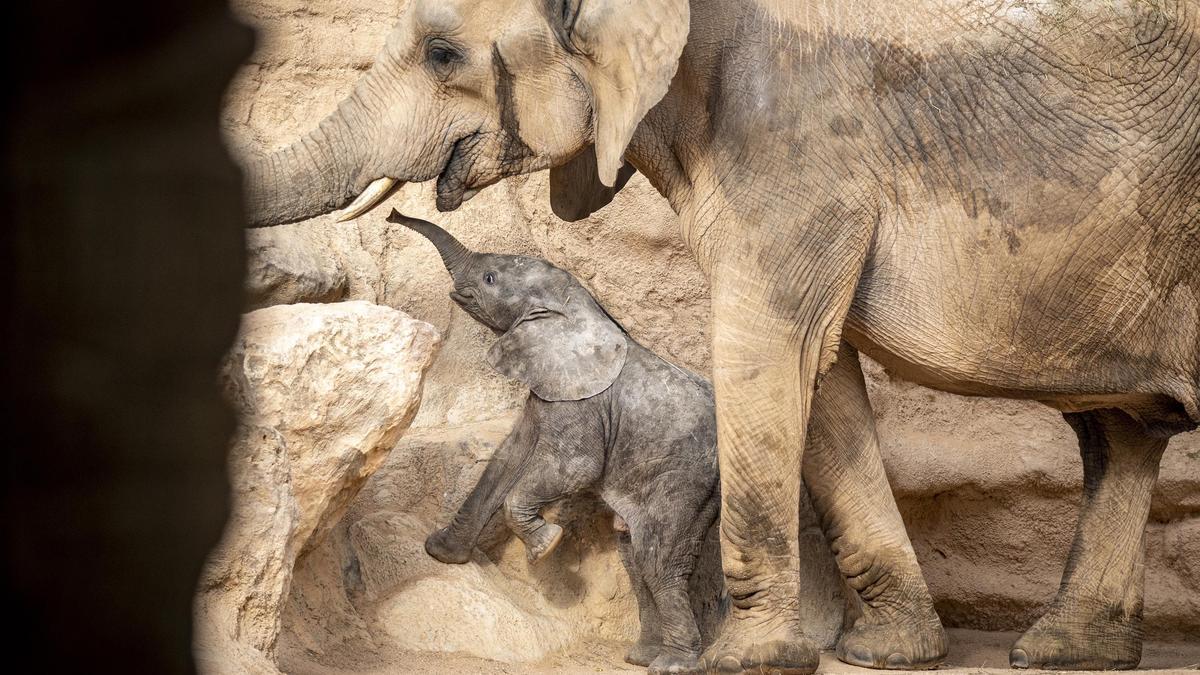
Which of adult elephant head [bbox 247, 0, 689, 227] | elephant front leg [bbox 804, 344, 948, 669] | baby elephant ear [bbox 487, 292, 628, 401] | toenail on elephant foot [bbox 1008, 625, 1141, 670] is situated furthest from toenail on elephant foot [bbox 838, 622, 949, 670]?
adult elephant head [bbox 247, 0, 689, 227]

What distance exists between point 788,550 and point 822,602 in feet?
3.76

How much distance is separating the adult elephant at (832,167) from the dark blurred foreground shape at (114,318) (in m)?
2.72

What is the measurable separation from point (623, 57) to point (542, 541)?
1594 millimetres

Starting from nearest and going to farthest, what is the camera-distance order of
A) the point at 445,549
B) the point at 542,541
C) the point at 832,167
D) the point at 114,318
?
the point at 114,318
the point at 832,167
the point at 542,541
the point at 445,549

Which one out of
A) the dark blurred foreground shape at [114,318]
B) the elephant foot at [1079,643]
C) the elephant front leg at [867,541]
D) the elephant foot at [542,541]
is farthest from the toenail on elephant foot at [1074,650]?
the dark blurred foreground shape at [114,318]

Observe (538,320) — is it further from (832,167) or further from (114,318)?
(114,318)

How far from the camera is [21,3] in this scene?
53 cm

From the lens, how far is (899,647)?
3932mm

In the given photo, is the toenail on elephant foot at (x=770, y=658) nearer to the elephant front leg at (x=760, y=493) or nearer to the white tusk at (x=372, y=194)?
the elephant front leg at (x=760, y=493)

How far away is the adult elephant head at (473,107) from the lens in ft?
11.0

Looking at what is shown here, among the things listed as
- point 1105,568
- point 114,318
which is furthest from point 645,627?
point 114,318

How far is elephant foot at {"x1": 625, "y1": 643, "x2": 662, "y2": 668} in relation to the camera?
429 cm

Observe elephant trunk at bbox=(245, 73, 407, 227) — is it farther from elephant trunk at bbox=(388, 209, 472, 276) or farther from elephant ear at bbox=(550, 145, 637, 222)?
elephant trunk at bbox=(388, 209, 472, 276)

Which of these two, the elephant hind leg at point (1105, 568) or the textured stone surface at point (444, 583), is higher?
the elephant hind leg at point (1105, 568)
